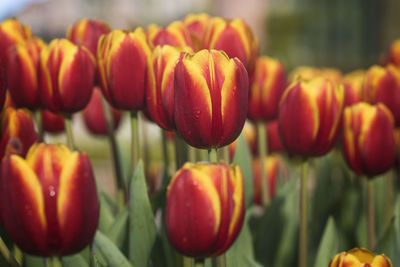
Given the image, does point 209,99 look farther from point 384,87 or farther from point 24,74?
point 384,87

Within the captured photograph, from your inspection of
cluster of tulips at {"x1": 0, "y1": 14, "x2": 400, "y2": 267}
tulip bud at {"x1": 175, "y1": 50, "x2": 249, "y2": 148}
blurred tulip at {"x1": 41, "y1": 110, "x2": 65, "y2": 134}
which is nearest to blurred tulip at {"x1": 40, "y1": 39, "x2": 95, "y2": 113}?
cluster of tulips at {"x1": 0, "y1": 14, "x2": 400, "y2": 267}

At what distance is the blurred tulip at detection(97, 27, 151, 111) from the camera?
1.04 metres

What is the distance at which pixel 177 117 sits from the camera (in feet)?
2.87

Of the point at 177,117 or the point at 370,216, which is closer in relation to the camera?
the point at 177,117

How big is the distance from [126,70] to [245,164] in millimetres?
427

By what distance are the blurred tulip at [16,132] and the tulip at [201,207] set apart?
0.74ft

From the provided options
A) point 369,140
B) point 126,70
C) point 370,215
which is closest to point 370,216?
point 370,215

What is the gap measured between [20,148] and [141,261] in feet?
0.65

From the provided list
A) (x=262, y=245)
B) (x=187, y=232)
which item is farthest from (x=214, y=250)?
(x=262, y=245)

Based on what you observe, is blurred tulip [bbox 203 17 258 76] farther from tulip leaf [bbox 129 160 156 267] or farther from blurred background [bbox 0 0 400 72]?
blurred background [bbox 0 0 400 72]

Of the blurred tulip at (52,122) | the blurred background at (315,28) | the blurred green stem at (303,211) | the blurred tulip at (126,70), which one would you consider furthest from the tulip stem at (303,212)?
the blurred background at (315,28)

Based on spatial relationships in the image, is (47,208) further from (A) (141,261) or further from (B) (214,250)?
(A) (141,261)

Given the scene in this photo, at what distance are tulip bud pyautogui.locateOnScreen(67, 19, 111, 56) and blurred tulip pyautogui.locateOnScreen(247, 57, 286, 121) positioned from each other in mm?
326

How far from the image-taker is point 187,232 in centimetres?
79
